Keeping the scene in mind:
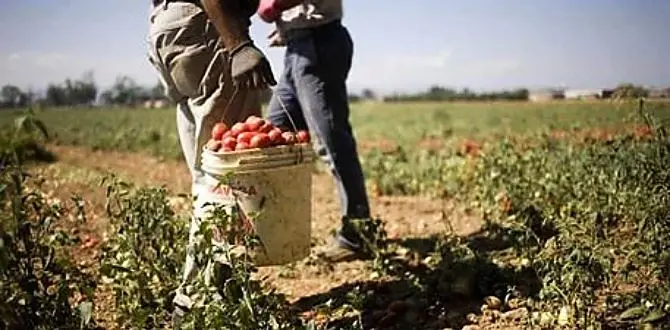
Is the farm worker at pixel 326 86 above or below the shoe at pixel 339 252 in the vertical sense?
above

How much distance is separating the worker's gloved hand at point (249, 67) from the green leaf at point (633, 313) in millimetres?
1579

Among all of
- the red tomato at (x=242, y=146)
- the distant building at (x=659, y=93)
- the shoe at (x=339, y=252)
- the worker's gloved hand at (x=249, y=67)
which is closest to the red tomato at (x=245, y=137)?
the red tomato at (x=242, y=146)

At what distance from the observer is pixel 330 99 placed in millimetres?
3951

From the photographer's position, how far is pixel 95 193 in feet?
22.7

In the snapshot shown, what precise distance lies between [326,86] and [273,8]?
50 centimetres

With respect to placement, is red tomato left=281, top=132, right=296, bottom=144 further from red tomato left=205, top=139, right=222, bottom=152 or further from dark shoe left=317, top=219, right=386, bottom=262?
dark shoe left=317, top=219, right=386, bottom=262

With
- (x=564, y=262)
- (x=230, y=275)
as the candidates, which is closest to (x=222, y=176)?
(x=230, y=275)

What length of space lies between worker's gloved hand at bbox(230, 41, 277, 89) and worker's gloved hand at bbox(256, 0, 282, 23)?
1008 mm

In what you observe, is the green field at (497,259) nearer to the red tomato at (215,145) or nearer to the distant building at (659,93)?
the distant building at (659,93)

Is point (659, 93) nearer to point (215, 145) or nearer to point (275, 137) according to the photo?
point (275, 137)

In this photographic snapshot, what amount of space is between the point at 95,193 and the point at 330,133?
374 cm

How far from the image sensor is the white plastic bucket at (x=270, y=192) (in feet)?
9.05

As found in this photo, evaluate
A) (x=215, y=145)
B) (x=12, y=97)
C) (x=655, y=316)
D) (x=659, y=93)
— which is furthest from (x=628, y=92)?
(x=12, y=97)

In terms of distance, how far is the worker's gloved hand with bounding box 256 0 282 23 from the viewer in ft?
12.8
